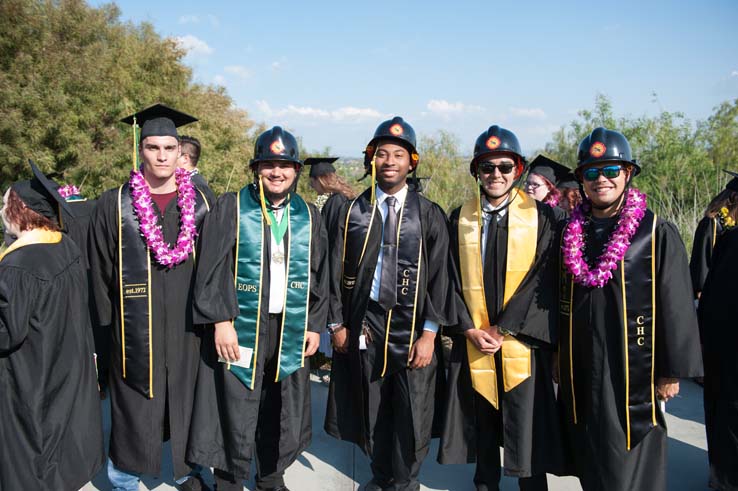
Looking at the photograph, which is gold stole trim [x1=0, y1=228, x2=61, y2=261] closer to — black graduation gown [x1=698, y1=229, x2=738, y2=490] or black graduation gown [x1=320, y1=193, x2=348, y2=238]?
black graduation gown [x1=320, y1=193, x2=348, y2=238]

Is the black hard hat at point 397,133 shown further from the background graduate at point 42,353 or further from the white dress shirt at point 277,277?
the background graduate at point 42,353

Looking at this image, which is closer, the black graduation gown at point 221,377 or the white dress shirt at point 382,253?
the black graduation gown at point 221,377

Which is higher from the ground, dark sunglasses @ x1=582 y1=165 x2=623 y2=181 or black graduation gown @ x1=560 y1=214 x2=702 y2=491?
dark sunglasses @ x1=582 y1=165 x2=623 y2=181

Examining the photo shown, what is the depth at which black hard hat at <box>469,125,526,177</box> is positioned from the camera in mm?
3471

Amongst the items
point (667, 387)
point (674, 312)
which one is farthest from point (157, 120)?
point (667, 387)

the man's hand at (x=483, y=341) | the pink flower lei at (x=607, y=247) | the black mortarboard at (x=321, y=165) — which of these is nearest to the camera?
the pink flower lei at (x=607, y=247)

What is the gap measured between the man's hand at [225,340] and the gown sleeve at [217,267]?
0.05m

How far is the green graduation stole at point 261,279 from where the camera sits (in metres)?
3.48

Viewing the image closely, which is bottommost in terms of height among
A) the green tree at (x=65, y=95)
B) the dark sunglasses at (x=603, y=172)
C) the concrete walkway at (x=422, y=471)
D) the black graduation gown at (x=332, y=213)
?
the concrete walkway at (x=422, y=471)

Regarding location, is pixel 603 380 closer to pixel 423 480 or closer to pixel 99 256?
pixel 423 480

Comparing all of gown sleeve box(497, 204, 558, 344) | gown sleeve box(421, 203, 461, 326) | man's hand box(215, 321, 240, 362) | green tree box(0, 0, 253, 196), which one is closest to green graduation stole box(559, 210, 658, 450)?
gown sleeve box(497, 204, 558, 344)

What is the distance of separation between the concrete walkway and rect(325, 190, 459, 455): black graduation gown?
0.51 metres

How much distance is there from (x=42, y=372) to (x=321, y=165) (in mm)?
4277

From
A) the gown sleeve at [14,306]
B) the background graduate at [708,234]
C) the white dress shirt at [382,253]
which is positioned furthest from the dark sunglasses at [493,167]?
the background graduate at [708,234]
